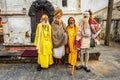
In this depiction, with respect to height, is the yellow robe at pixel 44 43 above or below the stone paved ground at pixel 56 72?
above

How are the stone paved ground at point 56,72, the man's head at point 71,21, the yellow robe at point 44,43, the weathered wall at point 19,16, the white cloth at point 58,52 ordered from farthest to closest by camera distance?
the weathered wall at point 19,16, the white cloth at point 58,52, the yellow robe at point 44,43, the man's head at point 71,21, the stone paved ground at point 56,72

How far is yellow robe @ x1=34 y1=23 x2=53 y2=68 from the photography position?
5.95 meters

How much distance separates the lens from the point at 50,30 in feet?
19.7

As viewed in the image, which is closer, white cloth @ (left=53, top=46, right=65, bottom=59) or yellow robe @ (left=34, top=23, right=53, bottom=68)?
yellow robe @ (left=34, top=23, right=53, bottom=68)

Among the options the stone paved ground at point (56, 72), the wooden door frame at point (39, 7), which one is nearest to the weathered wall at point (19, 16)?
the wooden door frame at point (39, 7)

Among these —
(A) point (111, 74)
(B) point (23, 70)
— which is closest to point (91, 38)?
(A) point (111, 74)

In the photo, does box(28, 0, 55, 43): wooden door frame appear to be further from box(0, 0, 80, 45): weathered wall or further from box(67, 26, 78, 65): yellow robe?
box(67, 26, 78, 65): yellow robe

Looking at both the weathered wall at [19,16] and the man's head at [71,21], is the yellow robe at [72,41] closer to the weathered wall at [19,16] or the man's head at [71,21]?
the man's head at [71,21]

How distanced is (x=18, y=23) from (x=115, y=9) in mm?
9120

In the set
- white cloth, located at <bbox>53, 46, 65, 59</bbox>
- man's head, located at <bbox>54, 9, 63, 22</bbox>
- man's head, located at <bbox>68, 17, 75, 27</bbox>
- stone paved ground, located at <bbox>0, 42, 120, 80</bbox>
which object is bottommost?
stone paved ground, located at <bbox>0, 42, 120, 80</bbox>

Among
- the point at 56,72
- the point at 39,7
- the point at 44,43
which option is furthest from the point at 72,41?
the point at 39,7

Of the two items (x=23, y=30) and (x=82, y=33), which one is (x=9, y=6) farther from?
(x=82, y=33)

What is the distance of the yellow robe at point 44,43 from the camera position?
A: 5.95 metres

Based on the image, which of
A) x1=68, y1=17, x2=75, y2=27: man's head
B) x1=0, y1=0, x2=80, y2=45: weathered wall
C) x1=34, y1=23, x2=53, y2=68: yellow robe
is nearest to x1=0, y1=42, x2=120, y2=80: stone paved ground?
x1=34, y1=23, x2=53, y2=68: yellow robe
